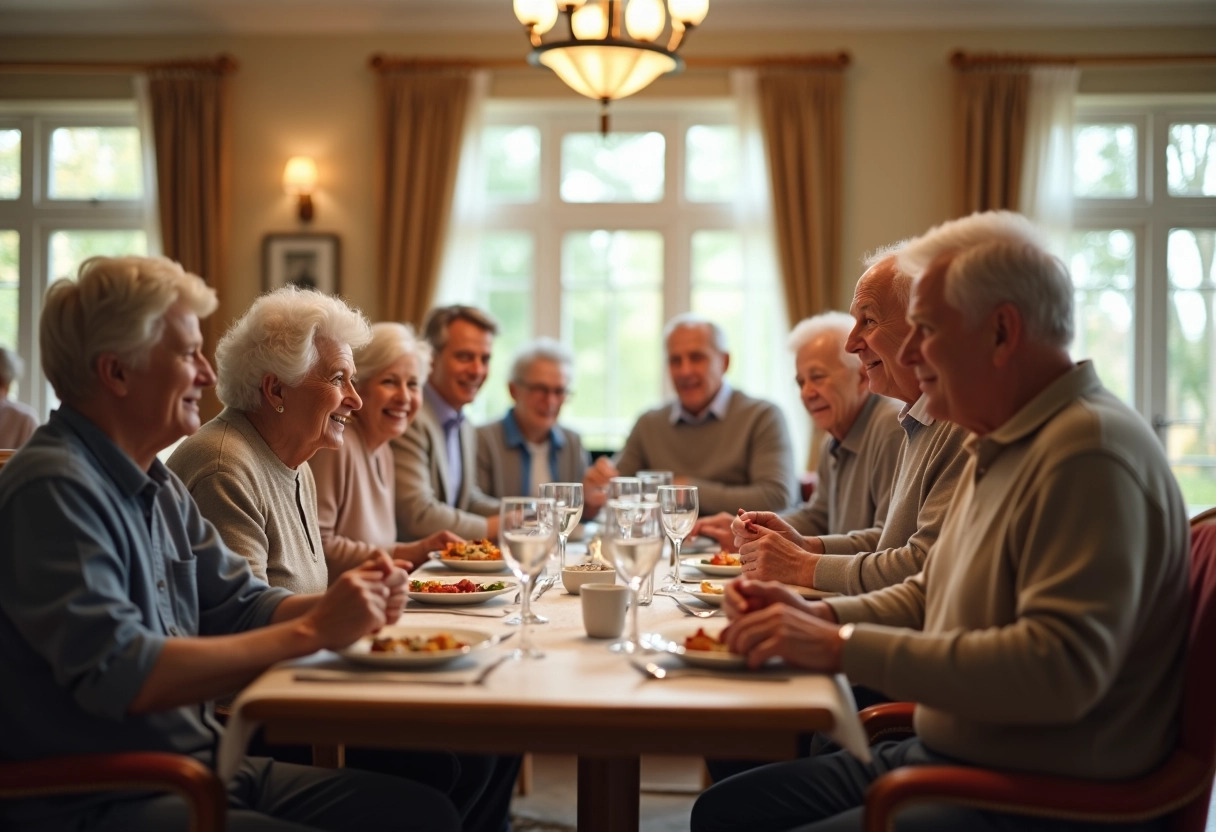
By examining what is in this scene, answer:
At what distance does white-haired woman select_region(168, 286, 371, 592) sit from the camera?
83.7 inches

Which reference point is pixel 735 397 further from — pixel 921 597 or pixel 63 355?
pixel 63 355

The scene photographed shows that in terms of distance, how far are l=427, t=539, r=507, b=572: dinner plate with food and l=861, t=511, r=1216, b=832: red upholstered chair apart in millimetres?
1356

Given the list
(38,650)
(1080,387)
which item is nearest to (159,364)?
(38,650)

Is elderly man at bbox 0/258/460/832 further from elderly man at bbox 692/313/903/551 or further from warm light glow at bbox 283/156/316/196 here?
warm light glow at bbox 283/156/316/196

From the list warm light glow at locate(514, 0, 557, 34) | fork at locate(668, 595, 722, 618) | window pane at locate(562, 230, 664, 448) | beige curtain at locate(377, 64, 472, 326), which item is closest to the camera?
fork at locate(668, 595, 722, 618)

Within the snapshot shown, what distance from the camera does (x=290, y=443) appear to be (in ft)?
7.87

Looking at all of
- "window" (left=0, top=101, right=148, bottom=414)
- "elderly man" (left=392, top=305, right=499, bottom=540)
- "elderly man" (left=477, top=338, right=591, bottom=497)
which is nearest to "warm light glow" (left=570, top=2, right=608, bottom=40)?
"elderly man" (left=392, top=305, right=499, bottom=540)

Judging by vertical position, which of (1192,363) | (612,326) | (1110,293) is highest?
(1110,293)

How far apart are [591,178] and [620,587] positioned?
4934mm

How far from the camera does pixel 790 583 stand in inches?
90.7

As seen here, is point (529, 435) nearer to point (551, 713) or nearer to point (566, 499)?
point (566, 499)

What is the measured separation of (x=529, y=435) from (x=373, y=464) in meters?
1.40

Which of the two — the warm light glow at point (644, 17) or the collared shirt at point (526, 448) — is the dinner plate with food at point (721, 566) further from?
the collared shirt at point (526, 448)

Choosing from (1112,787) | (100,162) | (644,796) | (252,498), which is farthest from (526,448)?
(100,162)
